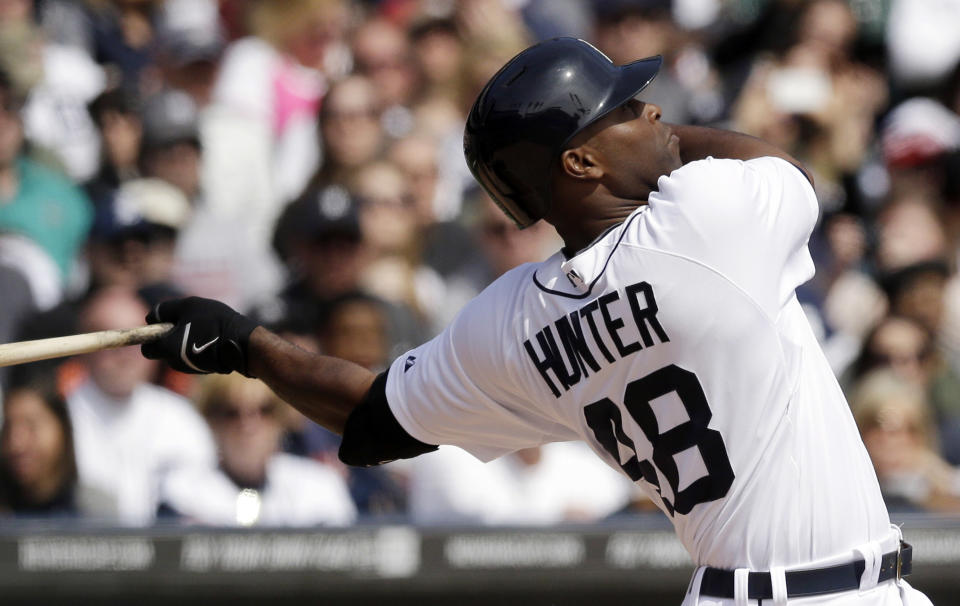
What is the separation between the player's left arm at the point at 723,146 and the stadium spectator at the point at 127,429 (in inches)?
93.0

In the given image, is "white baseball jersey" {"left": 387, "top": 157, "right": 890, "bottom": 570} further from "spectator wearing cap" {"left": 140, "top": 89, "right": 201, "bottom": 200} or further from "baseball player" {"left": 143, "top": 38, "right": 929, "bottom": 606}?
"spectator wearing cap" {"left": 140, "top": 89, "right": 201, "bottom": 200}

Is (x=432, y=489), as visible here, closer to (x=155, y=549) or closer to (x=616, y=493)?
(x=616, y=493)

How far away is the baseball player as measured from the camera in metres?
2.35

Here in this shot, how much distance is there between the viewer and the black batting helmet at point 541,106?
242 cm

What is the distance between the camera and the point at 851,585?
2.38 meters

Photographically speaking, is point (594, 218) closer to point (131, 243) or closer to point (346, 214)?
point (346, 214)

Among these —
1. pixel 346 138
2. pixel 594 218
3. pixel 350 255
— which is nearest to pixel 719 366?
pixel 594 218

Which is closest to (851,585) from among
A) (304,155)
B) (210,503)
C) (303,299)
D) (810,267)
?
(810,267)

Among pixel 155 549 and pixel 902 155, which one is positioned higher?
pixel 902 155

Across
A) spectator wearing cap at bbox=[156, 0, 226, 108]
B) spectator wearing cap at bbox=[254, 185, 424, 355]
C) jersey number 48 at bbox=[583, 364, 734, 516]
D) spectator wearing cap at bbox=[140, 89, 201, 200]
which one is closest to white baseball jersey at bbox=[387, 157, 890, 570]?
jersey number 48 at bbox=[583, 364, 734, 516]

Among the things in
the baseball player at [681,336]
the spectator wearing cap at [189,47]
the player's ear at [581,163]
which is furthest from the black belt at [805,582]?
the spectator wearing cap at [189,47]

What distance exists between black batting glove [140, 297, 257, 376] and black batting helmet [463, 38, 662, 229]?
27.3 inches

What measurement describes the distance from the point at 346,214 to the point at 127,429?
1234mm

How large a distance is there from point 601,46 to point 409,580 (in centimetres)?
325
